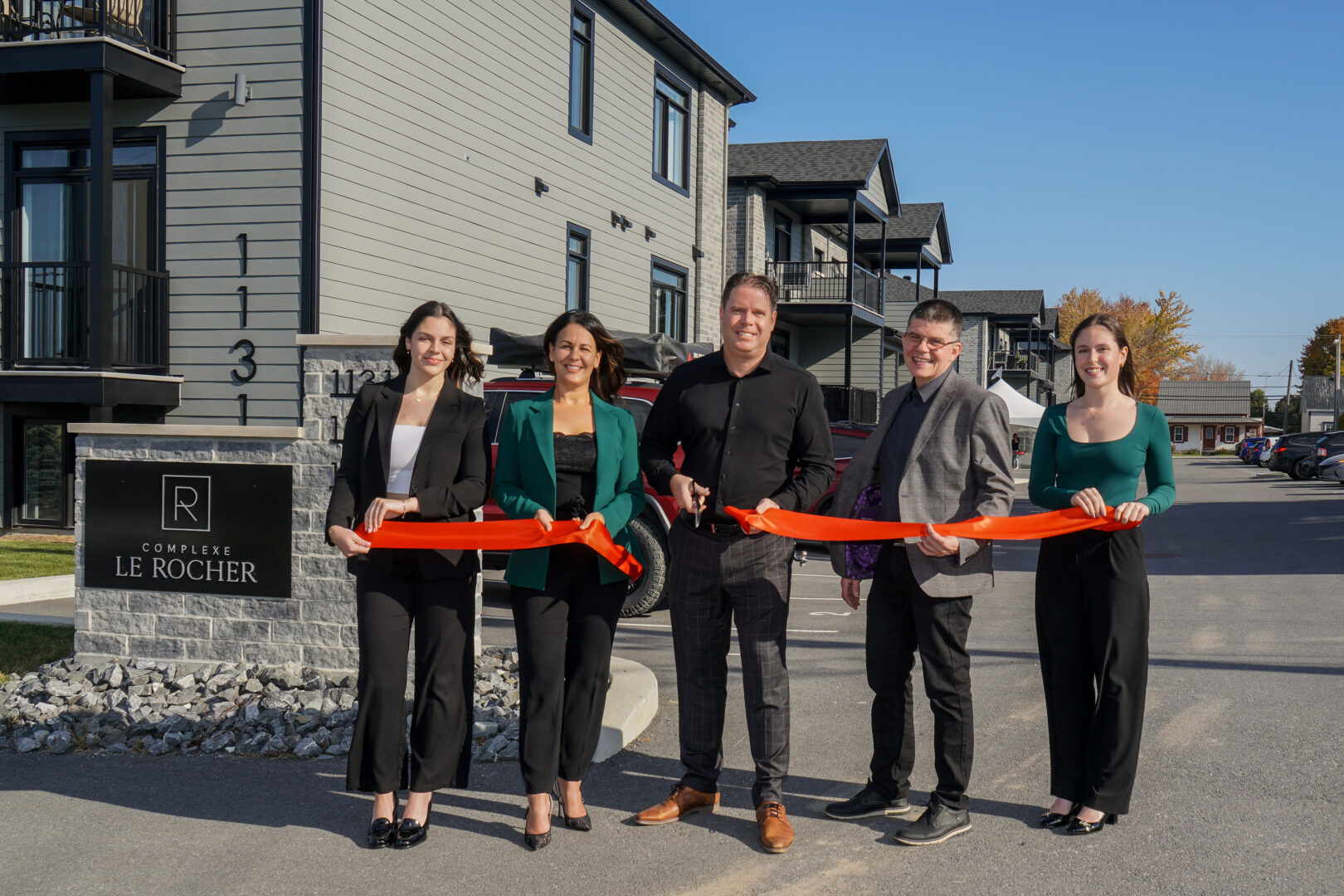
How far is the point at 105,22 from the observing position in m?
12.0

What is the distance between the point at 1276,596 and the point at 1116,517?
8.33 meters

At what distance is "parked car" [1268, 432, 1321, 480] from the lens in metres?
42.6

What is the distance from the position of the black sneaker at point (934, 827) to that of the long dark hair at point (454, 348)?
2.66 m

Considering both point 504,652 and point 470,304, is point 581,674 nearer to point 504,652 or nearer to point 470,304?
point 504,652

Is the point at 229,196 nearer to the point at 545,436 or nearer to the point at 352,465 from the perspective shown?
the point at 352,465

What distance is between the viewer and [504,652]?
745 cm

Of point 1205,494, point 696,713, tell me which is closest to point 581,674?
point 696,713

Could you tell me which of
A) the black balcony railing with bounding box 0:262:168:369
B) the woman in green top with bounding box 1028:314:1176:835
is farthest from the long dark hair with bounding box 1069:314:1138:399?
the black balcony railing with bounding box 0:262:168:369

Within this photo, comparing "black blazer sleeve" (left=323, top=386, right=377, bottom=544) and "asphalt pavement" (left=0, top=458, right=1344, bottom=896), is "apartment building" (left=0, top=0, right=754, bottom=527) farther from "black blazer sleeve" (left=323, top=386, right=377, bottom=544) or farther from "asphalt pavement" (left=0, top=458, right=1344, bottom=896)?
"black blazer sleeve" (left=323, top=386, right=377, bottom=544)

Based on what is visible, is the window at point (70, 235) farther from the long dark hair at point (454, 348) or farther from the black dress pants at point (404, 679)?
→ the black dress pants at point (404, 679)

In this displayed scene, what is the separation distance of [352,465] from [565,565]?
39.0 inches

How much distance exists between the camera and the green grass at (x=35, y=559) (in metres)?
10.6

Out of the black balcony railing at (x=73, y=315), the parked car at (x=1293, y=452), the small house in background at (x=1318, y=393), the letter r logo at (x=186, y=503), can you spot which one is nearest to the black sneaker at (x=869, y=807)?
the letter r logo at (x=186, y=503)

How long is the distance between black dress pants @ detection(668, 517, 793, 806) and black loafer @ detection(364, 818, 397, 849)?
3.98 ft
